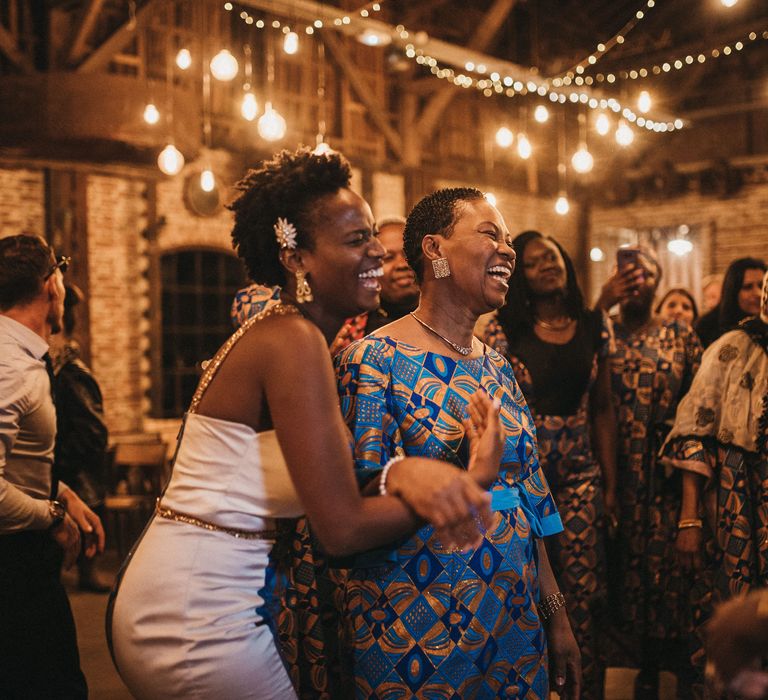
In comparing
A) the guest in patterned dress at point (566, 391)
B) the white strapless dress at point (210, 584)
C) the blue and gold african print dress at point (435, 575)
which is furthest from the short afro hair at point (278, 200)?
the guest in patterned dress at point (566, 391)

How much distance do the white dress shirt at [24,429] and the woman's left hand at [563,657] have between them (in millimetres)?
1517

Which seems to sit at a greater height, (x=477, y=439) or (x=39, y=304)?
(x=39, y=304)

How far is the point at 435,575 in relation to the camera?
2.18 m

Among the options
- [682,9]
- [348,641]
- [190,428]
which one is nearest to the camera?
[190,428]

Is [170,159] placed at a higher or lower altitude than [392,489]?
higher

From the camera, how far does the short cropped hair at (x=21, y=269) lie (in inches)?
116

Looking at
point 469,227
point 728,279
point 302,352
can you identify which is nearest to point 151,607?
point 302,352

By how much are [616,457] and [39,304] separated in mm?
2695

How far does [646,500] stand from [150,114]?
527cm

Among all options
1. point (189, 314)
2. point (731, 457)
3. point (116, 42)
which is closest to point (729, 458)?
point (731, 457)

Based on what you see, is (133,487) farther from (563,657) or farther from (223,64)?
(563,657)

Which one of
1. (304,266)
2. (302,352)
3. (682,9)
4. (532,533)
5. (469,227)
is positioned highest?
(682,9)

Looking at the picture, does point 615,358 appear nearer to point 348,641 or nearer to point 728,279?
point 728,279

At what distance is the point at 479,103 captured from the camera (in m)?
13.8
